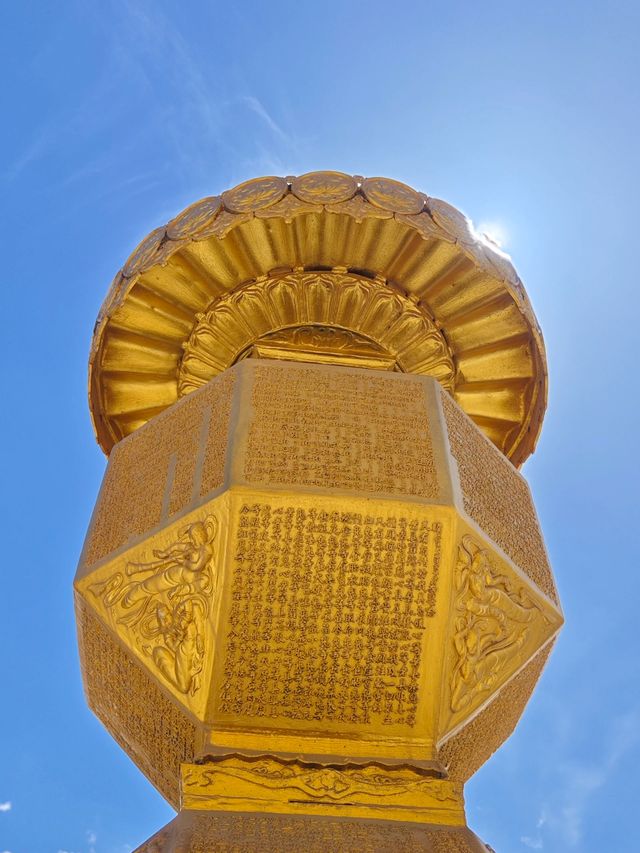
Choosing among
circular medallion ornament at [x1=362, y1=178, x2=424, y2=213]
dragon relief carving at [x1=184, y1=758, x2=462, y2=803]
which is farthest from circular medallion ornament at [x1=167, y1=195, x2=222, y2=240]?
dragon relief carving at [x1=184, y1=758, x2=462, y2=803]

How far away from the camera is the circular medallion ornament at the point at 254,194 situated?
217 inches

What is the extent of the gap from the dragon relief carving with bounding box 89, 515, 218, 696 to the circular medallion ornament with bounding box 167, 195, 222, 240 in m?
1.96

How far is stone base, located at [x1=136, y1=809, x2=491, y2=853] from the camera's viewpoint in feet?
11.7

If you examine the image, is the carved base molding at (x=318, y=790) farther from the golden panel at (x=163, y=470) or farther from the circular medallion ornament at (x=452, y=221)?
the circular medallion ornament at (x=452, y=221)

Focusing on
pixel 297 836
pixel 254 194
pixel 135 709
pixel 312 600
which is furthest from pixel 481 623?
pixel 254 194

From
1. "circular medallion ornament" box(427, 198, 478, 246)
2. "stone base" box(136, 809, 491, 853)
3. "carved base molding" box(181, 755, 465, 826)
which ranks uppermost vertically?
"circular medallion ornament" box(427, 198, 478, 246)

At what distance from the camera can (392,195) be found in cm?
562

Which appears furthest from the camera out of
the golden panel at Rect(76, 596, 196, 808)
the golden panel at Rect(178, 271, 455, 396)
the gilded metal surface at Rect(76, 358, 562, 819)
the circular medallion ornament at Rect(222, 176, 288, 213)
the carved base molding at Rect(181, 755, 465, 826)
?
the golden panel at Rect(178, 271, 455, 396)

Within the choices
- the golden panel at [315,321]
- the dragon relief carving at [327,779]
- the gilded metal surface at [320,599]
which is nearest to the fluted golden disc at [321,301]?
the golden panel at [315,321]

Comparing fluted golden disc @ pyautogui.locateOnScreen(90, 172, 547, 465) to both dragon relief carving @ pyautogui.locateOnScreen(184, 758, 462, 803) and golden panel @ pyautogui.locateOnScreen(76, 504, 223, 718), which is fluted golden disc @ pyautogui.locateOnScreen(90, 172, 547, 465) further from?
dragon relief carving @ pyautogui.locateOnScreen(184, 758, 462, 803)

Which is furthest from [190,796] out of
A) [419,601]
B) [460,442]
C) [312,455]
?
[460,442]

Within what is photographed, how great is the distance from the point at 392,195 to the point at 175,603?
2674 mm

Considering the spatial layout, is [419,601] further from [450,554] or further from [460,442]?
[460,442]

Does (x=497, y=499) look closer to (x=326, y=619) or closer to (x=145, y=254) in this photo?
(x=326, y=619)
